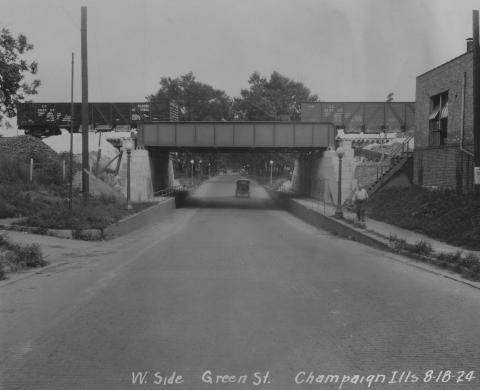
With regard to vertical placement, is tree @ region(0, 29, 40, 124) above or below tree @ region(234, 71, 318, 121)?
below

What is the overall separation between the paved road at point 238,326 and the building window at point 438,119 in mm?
15708

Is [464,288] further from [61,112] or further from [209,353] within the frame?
[61,112]

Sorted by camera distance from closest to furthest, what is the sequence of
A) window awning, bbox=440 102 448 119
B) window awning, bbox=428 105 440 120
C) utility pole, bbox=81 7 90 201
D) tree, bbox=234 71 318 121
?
utility pole, bbox=81 7 90 201 < window awning, bbox=440 102 448 119 < window awning, bbox=428 105 440 120 < tree, bbox=234 71 318 121

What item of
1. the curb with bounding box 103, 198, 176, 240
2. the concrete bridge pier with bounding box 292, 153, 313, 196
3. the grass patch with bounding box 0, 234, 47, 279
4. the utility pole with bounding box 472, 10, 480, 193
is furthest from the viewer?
the concrete bridge pier with bounding box 292, 153, 313, 196

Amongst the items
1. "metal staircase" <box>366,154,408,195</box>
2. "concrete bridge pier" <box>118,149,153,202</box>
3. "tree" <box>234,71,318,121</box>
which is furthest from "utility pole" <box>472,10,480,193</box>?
"tree" <box>234,71,318,121</box>

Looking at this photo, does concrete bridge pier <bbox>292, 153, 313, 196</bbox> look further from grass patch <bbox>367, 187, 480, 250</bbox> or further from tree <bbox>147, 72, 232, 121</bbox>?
tree <bbox>147, 72, 232, 121</bbox>

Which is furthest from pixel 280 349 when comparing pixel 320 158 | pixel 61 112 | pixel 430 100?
pixel 61 112

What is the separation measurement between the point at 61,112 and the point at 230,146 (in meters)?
22.0

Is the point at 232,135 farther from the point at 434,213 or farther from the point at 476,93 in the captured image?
the point at 476,93

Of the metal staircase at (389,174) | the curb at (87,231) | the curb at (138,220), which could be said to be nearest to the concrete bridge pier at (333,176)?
the metal staircase at (389,174)

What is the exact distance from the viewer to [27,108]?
189 ft

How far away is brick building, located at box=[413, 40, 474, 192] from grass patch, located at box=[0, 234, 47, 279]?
→ 1629 centimetres

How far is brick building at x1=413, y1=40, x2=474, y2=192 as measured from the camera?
2275cm

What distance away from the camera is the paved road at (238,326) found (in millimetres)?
5379
